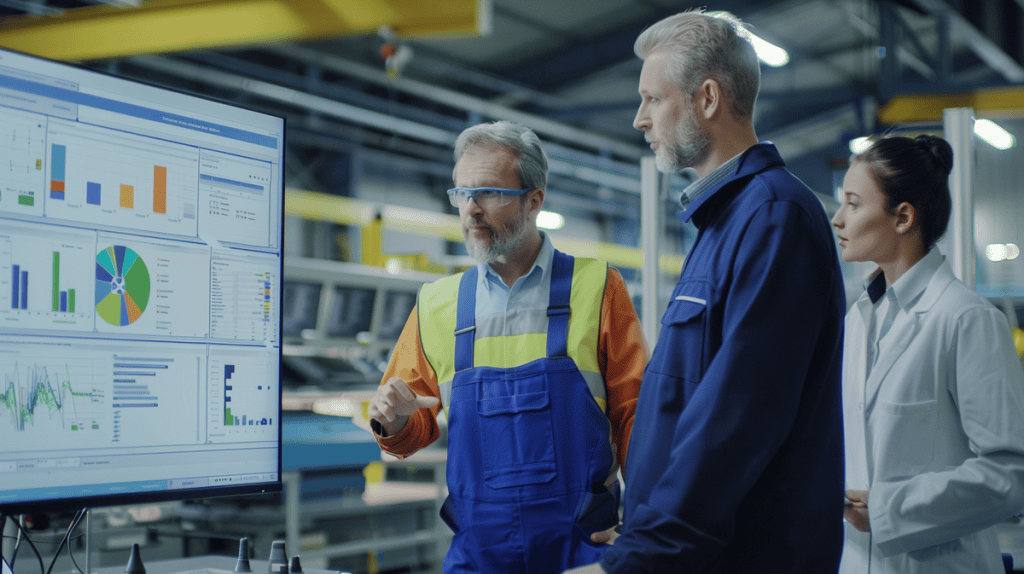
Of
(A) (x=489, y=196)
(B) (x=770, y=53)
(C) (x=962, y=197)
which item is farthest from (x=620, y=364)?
(B) (x=770, y=53)

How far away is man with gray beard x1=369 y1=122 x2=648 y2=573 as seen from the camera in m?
1.94

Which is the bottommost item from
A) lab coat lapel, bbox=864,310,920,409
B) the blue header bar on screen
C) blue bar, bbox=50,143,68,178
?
lab coat lapel, bbox=864,310,920,409

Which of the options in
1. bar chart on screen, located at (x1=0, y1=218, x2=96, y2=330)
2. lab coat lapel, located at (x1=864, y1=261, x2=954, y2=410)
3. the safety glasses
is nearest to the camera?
bar chart on screen, located at (x1=0, y1=218, x2=96, y2=330)

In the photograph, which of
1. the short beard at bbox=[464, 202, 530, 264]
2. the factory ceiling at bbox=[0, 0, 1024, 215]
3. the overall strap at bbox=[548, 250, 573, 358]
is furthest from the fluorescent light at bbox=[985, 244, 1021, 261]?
the factory ceiling at bbox=[0, 0, 1024, 215]

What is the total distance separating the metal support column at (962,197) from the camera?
291cm

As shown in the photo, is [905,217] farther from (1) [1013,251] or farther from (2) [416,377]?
(1) [1013,251]

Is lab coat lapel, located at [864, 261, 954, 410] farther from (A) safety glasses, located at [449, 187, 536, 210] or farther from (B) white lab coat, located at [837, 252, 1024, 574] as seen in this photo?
(A) safety glasses, located at [449, 187, 536, 210]

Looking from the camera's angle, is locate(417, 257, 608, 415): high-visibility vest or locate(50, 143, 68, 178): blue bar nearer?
locate(50, 143, 68, 178): blue bar

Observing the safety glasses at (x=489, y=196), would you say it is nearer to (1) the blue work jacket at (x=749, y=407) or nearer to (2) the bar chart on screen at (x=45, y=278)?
(1) the blue work jacket at (x=749, y=407)

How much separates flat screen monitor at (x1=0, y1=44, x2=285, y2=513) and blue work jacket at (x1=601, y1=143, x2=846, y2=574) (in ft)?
2.51

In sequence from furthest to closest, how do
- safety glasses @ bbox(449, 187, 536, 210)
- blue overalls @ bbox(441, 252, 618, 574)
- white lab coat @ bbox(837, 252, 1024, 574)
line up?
safety glasses @ bbox(449, 187, 536, 210) < blue overalls @ bbox(441, 252, 618, 574) < white lab coat @ bbox(837, 252, 1024, 574)

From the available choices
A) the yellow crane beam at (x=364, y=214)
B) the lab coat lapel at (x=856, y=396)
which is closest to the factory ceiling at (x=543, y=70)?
the yellow crane beam at (x=364, y=214)

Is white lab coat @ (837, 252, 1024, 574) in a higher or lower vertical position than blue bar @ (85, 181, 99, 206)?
lower

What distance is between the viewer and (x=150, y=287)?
1467 millimetres
